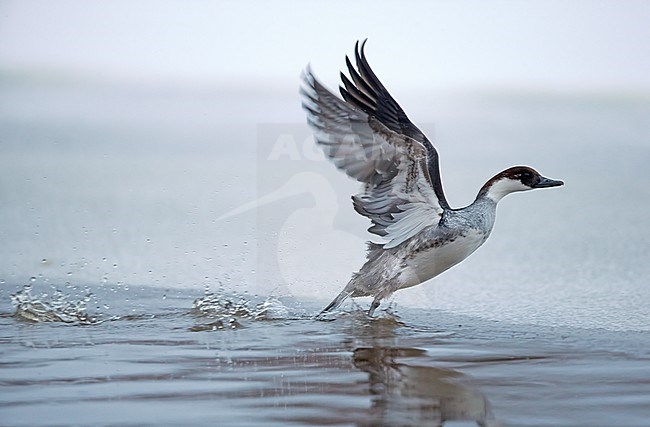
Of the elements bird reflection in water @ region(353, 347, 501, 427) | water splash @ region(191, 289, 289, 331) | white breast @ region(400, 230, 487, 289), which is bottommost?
bird reflection in water @ region(353, 347, 501, 427)

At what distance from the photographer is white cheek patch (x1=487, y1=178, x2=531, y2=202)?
18.6 feet

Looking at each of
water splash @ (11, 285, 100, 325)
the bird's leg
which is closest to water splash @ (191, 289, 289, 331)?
the bird's leg

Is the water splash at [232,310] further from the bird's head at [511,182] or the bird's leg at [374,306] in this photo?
the bird's head at [511,182]

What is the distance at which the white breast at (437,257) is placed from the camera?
5.38 m

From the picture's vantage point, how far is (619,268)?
20.8 feet

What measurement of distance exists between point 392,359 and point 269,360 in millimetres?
497

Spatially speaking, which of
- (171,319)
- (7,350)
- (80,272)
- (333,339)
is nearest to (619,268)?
(333,339)

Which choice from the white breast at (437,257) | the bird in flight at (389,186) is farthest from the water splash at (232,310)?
the white breast at (437,257)

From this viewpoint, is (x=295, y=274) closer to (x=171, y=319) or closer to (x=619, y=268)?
(x=171, y=319)

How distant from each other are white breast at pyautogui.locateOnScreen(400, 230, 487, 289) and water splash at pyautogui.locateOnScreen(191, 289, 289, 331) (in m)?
0.68

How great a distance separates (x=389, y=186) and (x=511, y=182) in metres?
0.82

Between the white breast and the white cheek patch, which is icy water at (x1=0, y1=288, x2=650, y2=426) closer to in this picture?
the white breast

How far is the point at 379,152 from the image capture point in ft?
17.2

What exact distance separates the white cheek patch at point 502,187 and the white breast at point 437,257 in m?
0.29
